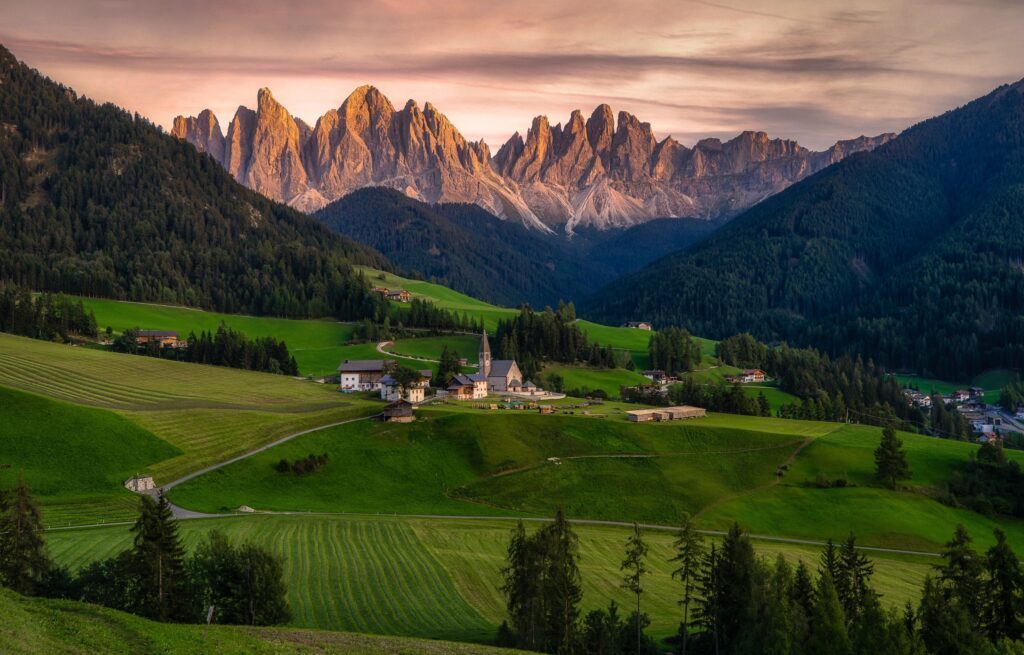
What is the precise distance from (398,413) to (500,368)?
38.0 metres

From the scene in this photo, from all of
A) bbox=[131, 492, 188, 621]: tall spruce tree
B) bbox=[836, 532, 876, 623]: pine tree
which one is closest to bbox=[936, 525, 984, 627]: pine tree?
bbox=[836, 532, 876, 623]: pine tree

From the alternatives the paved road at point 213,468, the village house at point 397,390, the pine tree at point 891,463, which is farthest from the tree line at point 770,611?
the village house at point 397,390

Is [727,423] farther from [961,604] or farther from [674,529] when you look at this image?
[961,604]

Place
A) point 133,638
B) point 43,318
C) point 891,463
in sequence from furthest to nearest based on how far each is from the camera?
point 43,318, point 891,463, point 133,638

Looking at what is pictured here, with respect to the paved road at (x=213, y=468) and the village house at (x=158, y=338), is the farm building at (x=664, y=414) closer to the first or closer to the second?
the paved road at (x=213, y=468)

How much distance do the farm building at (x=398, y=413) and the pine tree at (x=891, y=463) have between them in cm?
6204

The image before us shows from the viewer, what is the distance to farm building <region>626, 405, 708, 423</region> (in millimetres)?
120188

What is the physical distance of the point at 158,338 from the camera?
544 feet

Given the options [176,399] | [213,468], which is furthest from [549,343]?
[213,468]

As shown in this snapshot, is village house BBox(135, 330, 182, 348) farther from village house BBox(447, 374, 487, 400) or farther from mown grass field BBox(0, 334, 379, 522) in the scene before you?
village house BBox(447, 374, 487, 400)

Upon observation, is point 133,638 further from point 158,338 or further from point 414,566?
point 158,338

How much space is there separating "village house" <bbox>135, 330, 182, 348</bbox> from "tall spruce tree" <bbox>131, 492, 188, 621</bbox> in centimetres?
12211

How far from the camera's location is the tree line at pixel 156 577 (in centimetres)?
4881

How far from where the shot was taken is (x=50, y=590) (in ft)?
164
